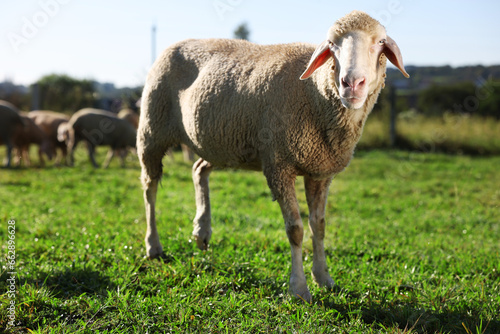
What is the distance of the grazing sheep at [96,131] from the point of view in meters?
10.0

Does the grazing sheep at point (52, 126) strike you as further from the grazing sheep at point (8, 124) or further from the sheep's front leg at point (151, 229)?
the sheep's front leg at point (151, 229)

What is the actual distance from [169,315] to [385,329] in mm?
1301

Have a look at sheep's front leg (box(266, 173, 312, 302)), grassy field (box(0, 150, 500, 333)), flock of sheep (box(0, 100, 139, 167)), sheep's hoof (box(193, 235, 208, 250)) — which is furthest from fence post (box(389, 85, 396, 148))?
sheep's front leg (box(266, 173, 312, 302))

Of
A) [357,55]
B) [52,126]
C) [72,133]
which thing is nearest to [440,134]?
[72,133]

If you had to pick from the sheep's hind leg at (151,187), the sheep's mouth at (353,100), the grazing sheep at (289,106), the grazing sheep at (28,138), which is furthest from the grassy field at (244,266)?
the grazing sheep at (28,138)

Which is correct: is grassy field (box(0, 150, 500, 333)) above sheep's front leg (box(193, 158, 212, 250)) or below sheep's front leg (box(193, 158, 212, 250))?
below

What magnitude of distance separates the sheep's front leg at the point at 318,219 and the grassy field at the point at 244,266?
0.18 metres

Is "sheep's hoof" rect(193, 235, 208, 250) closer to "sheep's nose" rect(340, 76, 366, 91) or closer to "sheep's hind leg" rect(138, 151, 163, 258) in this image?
"sheep's hind leg" rect(138, 151, 163, 258)

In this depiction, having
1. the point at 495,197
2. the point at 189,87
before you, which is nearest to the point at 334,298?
the point at 189,87

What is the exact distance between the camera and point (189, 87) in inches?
137

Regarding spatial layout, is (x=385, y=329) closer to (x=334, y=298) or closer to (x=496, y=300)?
(x=334, y=298)

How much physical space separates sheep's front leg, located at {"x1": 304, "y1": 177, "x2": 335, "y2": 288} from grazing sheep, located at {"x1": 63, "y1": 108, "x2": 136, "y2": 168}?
25.8 feet

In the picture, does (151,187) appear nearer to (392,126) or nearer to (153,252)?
(153,252)

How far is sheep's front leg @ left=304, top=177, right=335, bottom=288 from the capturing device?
3.18 metres
